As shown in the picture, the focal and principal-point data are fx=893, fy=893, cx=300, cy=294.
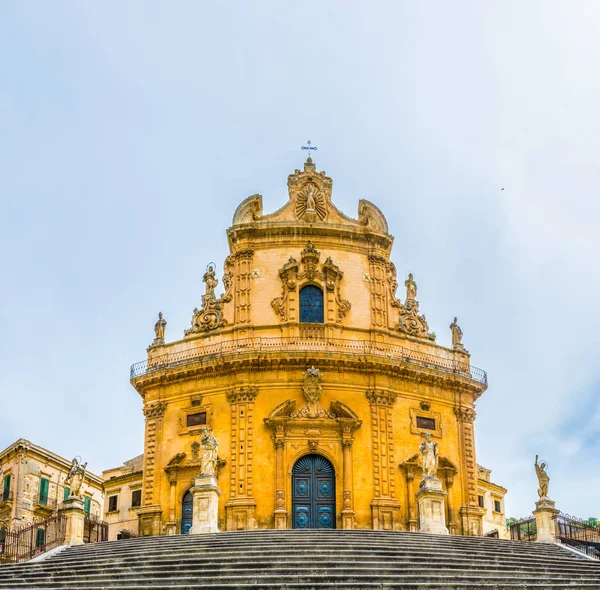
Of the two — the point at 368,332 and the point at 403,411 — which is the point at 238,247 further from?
the point at 403,411

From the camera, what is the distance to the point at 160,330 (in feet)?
116

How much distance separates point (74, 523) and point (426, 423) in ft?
44.9

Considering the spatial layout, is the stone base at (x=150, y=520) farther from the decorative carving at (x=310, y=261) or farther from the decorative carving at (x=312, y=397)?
the decorative carving at (x=310, y=261)

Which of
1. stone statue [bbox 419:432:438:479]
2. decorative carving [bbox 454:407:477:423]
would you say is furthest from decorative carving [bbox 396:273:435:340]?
stone statue [bbox 419:432:438:479]

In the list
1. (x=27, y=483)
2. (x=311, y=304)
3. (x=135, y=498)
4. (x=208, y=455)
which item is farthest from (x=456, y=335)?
(x=27, y=483)

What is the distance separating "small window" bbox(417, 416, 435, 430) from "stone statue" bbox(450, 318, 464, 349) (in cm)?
370

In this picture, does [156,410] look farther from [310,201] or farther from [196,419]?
[310,201]

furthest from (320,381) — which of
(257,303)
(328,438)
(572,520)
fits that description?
(572,520)

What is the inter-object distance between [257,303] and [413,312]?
631 centimetres

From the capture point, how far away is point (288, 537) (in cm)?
2155

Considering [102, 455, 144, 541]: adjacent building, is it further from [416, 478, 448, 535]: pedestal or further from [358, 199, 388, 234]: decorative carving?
[416, 478, 448, 535]: pedestal

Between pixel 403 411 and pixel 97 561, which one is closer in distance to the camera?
pixel 97 561

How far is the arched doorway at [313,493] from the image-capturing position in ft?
101

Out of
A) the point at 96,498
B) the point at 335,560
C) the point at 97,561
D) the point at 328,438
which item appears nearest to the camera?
the point at 335,560
